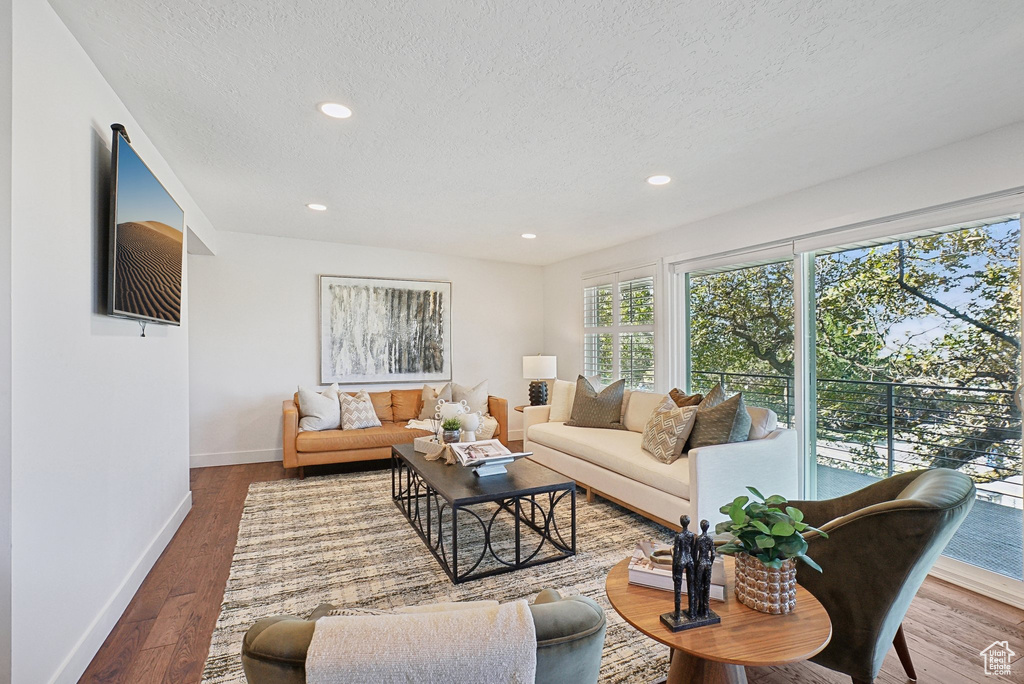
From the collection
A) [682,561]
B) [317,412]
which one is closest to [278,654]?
[682,561]

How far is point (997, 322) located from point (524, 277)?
15.5 ft

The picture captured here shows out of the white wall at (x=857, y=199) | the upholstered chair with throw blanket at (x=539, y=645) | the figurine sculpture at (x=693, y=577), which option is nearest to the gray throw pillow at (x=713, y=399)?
the white wall at (x=857, y=199)

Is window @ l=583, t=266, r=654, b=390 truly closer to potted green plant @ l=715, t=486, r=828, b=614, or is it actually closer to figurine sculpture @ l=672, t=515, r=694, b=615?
potted green plant @ l=715, t=486, r=828, b=614

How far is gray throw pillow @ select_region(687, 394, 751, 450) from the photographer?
3.05 meters

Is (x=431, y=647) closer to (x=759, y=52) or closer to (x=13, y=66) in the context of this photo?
(x=13, y=66)

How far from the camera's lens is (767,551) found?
1.36 metres

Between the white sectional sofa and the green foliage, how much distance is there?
56.1 inches

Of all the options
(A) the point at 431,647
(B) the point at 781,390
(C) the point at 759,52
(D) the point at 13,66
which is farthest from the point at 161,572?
(B) the point at 781,390

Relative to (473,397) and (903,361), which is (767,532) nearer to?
(903,361)

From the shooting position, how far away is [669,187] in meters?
3.44

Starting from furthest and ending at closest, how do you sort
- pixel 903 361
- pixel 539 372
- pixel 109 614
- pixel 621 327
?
pixel 539 372
pixel 621 327
pixel 903 361
pixel 109 614

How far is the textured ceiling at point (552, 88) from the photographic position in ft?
5.59

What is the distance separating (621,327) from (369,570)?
3447 millimetres

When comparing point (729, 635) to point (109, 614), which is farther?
point (109, 614)
